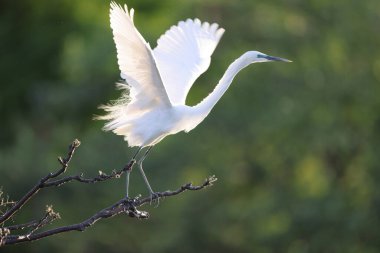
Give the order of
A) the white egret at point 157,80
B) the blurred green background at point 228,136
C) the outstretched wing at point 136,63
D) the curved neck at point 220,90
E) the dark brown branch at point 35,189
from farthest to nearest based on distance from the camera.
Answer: the blurred green background at point 228,136
the curved neck at point 220,90
the white egret at point 157,80
the outstretched wing at point 136,63
the dark brown branch at point 35,189

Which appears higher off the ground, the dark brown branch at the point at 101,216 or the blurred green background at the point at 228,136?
the dark brown branch at the point at 101,216

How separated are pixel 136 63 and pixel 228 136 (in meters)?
8.37

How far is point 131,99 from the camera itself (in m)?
3.77

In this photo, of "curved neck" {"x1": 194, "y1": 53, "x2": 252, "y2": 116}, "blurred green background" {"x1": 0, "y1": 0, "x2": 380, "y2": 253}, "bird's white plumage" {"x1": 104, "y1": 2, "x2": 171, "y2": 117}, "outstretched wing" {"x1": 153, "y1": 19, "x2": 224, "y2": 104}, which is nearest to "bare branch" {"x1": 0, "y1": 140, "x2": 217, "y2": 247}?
"bird's white plumage" {"x1": 104, "y1": 2, "x2": 171, "y2": 117}

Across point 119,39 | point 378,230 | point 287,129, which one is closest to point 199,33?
point 119,39

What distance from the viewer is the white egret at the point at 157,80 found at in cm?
323

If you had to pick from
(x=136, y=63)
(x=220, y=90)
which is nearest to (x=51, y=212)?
(x=136, y=63)

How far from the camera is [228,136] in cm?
1166

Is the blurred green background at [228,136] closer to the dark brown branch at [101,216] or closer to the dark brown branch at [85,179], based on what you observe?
the dark brown branch at [101,216]

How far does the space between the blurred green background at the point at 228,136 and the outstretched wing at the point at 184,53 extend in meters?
5.18

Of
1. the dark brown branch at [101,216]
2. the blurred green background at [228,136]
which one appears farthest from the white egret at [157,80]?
the blurred green background at [228,136]

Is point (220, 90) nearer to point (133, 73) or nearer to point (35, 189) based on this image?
point (133, 73)

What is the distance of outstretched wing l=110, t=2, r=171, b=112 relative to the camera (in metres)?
3.09

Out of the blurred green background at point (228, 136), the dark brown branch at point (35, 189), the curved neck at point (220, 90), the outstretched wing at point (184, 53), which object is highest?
the dark brown branch at point (35, 189)
